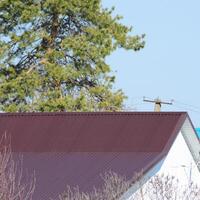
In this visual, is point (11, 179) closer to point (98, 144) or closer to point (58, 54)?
point (98, 144)

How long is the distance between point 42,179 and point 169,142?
325 cm

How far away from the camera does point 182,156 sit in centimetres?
2173

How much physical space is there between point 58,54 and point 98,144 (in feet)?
41.7

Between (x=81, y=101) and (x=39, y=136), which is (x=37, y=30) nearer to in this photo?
(x=81, y=101)

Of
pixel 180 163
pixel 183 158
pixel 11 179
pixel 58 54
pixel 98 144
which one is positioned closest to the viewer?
pixel 11 179

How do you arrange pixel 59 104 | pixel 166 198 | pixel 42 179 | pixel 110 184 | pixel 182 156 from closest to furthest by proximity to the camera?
1. pixel 166 198
2. pixel 110 184
3. pixel 42 179
4. pixel 182 156
5. pixel 59 104

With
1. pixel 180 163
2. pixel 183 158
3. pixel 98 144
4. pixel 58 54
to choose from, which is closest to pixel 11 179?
pixel 98 144

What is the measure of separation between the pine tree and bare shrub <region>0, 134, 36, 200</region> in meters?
11.5

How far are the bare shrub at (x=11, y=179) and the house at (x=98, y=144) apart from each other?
0.31 meters

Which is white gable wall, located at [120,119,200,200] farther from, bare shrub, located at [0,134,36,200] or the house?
bare shrub, located at [0,134,36,200]

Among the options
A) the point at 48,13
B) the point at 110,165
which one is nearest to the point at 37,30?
the point at 48,13

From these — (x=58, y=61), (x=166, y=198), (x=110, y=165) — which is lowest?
(x=166, y=198)

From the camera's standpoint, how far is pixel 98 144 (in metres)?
20.6

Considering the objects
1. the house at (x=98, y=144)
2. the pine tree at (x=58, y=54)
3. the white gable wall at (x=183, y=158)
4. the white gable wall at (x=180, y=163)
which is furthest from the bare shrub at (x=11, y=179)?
the pine tree at (x=58, y=54)
